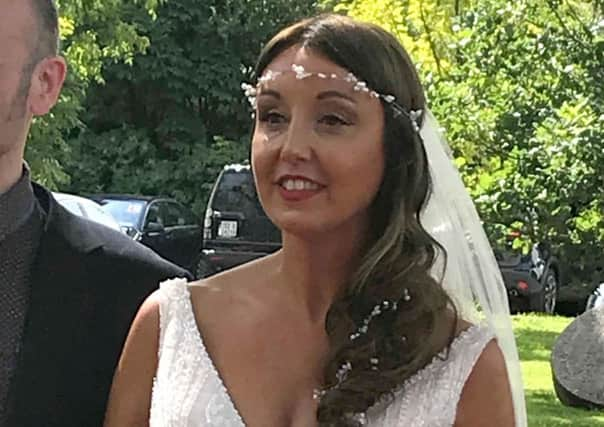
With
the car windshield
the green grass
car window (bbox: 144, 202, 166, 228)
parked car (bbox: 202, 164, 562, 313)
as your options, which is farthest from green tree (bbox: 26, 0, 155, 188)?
the green grass

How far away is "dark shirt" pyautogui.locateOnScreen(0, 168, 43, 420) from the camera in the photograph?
2674mm

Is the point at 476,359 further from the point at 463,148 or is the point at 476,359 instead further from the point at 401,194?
the point at 463,148

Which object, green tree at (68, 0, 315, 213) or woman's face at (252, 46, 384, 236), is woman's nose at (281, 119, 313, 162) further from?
green tree at (68, 0, 315, 213)

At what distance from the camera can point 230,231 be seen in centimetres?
1593

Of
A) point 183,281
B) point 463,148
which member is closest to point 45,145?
point 463,148

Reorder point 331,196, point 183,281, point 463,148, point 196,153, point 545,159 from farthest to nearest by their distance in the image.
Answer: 1. point 196,153
2. point 463,148
3. point 545,159
4. point 183,281
5. point 331,196

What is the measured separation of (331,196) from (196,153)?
82.6 feet

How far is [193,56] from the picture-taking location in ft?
92.5

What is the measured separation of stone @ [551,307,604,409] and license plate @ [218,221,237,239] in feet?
18.5

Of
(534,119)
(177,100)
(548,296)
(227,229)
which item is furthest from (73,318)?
(177,100)

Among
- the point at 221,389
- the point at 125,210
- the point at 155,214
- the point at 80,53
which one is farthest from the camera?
the point at 155,214

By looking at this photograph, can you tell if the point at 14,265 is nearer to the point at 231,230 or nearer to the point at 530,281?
the point at 231,230

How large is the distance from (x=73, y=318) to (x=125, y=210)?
15.8m

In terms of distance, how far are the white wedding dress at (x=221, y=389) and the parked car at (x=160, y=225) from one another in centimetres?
1449
